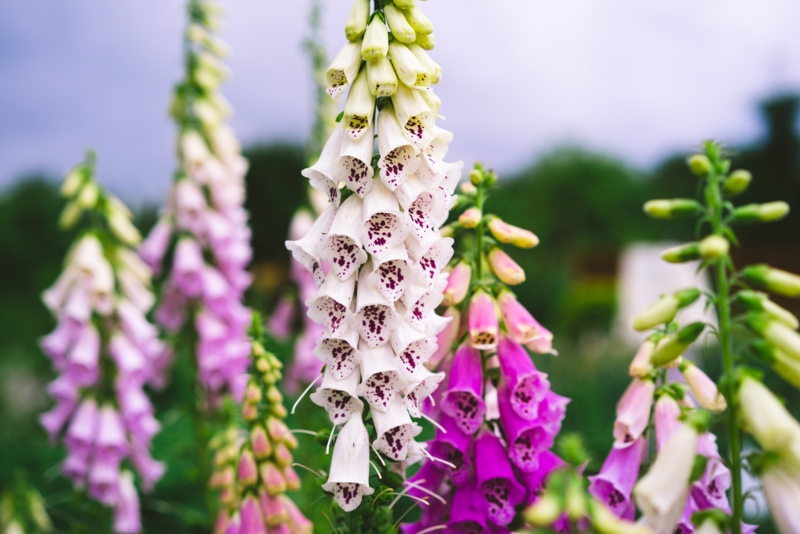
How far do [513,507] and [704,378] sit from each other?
53 centimetres

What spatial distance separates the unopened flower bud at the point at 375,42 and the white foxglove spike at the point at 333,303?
478mm

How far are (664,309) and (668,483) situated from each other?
0.32m

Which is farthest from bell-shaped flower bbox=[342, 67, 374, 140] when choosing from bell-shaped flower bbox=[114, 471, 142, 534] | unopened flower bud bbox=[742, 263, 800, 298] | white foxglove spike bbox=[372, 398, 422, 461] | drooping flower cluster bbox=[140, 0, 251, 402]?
bell-shaped flower bbox=[114, 471, 142, 534]

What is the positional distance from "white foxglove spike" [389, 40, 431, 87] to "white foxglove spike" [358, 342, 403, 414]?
22.9 inches

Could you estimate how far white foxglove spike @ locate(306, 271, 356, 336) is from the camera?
5.60ft

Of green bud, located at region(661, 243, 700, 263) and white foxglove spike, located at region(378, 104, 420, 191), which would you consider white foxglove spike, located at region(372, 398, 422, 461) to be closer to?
white foxglove spike, located at region(378, 104, 420, 191)

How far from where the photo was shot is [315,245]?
175 cm

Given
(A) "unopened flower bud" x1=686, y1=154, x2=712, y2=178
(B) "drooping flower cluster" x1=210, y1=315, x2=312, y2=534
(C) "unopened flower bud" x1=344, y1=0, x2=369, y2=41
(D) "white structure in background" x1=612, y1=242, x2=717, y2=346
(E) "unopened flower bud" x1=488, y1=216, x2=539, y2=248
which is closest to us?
(A) "unopened flower bud" x1=686, y1=154, x2=712, y2=178

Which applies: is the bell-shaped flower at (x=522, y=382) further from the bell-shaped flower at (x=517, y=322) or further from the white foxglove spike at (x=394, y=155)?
the white foxglove spike at (x=394, y=155)

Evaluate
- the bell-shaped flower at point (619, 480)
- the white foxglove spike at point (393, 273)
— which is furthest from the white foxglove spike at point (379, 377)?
the bell-shaped flower at point (619, 480)

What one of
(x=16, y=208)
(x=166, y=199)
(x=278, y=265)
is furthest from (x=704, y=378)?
(x=16, y=208)

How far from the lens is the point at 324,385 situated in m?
1.71

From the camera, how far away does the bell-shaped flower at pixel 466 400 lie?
188 centimetres

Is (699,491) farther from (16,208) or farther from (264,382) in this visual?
(16,208)
